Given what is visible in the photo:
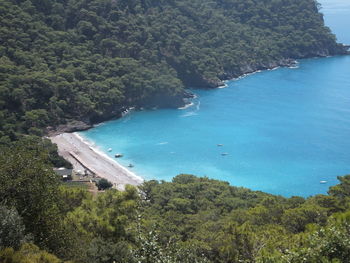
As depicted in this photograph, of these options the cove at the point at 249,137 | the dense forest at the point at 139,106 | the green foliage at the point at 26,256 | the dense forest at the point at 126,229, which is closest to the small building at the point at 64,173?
the dense forest at the point at 139,106

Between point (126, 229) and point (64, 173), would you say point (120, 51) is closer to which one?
point (64, 173)

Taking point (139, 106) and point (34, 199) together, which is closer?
point (34, 199)

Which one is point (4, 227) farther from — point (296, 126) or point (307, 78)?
point (307, 78)

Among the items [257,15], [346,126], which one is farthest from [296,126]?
[257,15]

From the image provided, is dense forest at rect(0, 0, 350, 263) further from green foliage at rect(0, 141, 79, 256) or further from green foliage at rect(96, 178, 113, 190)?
green foliage at rect(96, 178, 113, 190)

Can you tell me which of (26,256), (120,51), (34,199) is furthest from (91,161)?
(26,256)
